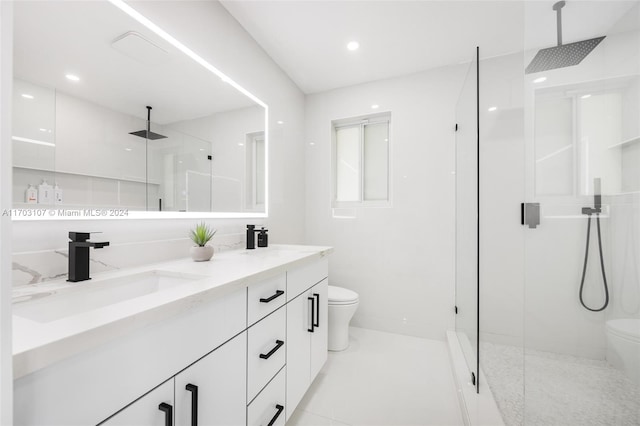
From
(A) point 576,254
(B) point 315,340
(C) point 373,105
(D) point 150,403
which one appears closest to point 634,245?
(A) point 576,254

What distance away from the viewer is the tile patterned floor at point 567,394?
931 mm

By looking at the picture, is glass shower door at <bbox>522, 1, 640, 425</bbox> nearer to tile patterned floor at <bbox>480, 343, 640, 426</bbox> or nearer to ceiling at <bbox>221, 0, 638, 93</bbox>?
tile patterned floor at <bbox>480, 343, 640, 426</bbox>

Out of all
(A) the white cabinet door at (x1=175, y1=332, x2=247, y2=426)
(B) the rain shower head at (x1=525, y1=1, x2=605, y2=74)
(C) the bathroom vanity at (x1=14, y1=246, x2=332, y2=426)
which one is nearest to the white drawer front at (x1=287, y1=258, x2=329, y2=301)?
(C) the bathroom vanity at (x1=14, y1=246, x2=332, y2=426)

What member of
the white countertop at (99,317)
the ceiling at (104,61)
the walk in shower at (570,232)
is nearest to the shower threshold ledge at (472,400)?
the walk in shower at (570,232)

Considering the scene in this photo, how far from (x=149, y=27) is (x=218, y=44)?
49cm

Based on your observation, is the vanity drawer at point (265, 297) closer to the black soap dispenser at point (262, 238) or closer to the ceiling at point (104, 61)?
the black soap dispenser at point (262, 238)

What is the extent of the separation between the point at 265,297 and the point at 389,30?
6.69ft

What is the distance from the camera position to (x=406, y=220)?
2467mm

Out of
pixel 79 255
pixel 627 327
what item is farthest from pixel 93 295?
pixel 627 327

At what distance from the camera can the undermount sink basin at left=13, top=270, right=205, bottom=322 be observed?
2.40ft

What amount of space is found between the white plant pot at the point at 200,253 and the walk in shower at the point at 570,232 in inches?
65.0

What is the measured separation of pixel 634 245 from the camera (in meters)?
0.94

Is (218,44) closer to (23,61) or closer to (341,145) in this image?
(23,61)

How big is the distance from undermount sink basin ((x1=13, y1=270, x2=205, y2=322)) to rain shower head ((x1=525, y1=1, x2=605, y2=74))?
1.85 meters
